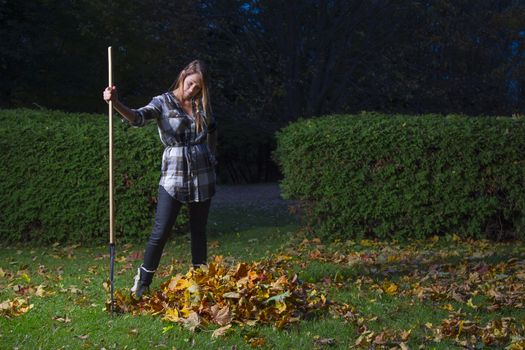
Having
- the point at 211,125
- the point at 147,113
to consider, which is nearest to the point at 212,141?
the point at 211,125

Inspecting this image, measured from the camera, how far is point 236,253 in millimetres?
9219

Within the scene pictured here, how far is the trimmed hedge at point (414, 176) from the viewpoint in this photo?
963 centimetres

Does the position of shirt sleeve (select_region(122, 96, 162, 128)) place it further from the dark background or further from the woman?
the dark background

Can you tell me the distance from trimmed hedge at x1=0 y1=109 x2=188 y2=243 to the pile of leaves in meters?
4.10

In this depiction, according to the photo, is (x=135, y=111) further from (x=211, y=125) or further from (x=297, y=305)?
(x=297, y=305)

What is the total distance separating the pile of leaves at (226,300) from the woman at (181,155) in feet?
1.22

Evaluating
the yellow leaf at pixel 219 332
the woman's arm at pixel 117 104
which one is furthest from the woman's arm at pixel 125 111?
A: the yellow leaf at pixel 219 332

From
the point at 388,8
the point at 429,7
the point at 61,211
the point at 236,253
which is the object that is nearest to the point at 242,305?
the point at 236,253

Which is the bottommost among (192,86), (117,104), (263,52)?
(117,104)

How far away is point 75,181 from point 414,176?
4087 millimetres

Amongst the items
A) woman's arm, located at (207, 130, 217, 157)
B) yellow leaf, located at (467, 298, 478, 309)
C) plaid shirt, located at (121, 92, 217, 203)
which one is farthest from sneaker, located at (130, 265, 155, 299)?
yellow leaf, located at (467, 298, 478, 309)

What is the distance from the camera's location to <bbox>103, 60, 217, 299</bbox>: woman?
6008 millimetres

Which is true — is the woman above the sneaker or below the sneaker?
above

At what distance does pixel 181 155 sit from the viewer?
6.02 meters
